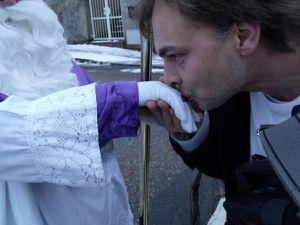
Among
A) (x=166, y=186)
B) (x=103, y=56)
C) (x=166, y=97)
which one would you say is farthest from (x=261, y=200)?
(x=103, y=56)

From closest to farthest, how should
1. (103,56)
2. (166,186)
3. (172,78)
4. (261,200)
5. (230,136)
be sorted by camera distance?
(261,200)
(172,78)
(230,136)
(166,186)
(103,56)

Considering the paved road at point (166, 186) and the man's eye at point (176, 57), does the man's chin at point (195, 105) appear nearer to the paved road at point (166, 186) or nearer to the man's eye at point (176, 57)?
the man's eye at point (176, 57)

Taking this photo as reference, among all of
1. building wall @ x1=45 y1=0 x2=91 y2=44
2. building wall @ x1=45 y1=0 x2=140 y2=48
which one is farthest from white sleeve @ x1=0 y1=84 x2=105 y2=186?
building wall @ x1=45 y1=0 x2=91 y2=44

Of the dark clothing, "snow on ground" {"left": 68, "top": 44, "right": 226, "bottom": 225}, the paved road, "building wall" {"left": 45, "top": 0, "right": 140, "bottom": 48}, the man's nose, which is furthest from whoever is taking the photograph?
"building wall" {"left": 45, "top": 0, "right": 140, "bottom": 48}

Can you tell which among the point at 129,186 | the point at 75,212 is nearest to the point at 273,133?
the point at 75,212

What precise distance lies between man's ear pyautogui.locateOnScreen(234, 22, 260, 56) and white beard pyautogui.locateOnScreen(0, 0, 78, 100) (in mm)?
682

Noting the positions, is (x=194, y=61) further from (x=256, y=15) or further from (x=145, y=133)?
(x=145, y=133)

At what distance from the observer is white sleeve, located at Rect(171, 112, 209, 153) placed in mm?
1675

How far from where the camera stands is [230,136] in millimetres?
1588

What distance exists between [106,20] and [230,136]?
14126 mm

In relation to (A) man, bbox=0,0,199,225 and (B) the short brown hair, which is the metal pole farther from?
(B) the short brown hair

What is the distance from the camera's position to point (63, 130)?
4.40 feet

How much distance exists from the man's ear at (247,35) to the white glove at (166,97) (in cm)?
23

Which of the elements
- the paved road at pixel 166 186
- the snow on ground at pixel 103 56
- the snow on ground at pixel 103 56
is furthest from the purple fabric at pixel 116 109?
the snow on ground at pixel 103 56
